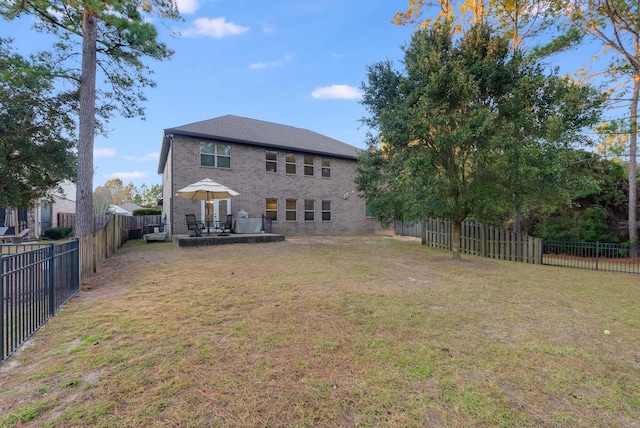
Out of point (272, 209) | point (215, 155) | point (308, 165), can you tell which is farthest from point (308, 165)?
point (215, 155)

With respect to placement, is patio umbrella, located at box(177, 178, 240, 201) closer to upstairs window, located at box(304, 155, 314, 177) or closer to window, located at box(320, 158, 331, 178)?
upstairs window, located at box(304, 155, 314, 177)

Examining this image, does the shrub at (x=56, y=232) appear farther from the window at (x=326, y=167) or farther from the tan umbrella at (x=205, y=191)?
the window at (x=326, y=167)

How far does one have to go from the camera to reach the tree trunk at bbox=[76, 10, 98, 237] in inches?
Answer: 333

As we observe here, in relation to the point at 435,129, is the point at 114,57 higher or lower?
higher

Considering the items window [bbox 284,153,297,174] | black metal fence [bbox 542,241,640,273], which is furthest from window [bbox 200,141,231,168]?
black metal fence [bbox 542,241,640,273]

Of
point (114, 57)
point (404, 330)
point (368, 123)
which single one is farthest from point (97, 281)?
point (368, 123)

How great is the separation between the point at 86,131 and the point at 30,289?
6709mm

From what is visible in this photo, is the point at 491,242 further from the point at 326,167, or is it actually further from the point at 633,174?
the point at 326,167

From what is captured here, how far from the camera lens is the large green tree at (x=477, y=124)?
7828 millimetres

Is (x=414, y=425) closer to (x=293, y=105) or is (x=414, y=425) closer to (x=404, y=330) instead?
Answer: (x=404, y=330)

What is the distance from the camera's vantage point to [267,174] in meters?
18.0

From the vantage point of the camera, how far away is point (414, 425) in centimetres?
206

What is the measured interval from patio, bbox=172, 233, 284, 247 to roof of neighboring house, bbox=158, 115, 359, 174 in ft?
18.2

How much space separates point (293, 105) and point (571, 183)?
19.7 meters
